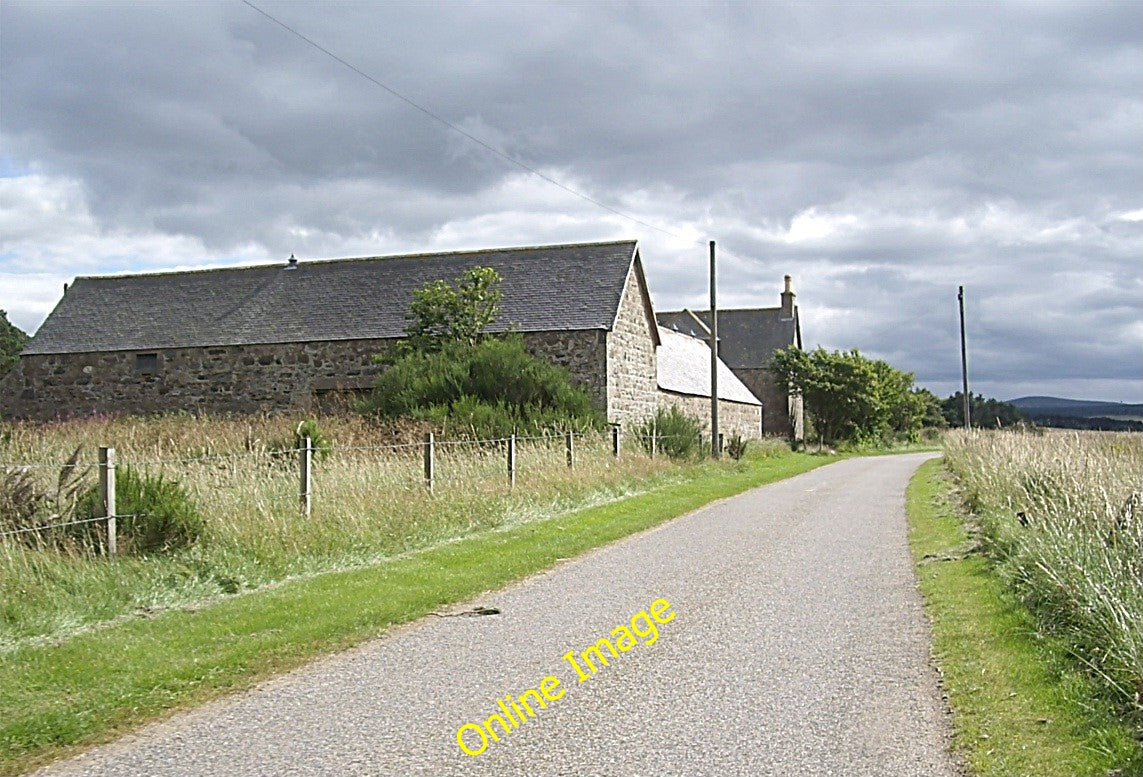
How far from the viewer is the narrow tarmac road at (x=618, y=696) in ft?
18.0

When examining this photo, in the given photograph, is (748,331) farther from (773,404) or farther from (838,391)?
(838,391)

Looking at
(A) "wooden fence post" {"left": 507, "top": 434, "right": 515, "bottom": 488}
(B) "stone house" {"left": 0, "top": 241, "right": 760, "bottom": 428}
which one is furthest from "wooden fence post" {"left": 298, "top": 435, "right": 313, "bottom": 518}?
(B) "stone house" {"left": 0, "top": 241, "right": 760, "bottom": 428}

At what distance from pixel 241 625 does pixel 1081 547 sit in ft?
22.2

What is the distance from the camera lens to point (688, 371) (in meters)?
44.4

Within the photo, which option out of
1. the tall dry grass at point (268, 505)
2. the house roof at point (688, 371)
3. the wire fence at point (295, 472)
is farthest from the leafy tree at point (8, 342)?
the wire fence at point (295, 472)

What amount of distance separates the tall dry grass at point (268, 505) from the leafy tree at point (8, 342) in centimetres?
3852

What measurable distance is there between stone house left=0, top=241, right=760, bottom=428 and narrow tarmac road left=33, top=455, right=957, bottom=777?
69.6 feet

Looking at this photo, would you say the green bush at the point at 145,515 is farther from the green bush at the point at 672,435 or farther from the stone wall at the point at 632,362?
the stone wall at the point at 632,362

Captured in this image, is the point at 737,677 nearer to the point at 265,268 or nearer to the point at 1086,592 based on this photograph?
the point at 1086,592

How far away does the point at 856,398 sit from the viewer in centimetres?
5809

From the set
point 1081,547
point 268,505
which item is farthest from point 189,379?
point 1081,547

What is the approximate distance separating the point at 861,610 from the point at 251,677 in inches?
204

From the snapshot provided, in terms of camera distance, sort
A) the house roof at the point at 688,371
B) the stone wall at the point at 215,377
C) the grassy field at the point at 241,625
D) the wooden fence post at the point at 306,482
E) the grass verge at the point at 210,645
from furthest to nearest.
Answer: the house roof at the point at 688,371, the stone wall at the point at 215,377, the wooden fence post at the point at 306,482, the grassy field at the point at 241,625, the grass verge at the point at 210,645

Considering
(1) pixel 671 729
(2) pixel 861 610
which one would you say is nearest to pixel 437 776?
(1) pixel 671 729
